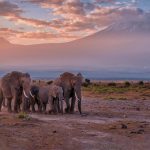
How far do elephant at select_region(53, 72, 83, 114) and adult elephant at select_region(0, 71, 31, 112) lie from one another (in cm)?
194

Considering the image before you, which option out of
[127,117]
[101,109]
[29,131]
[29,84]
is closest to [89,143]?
[29,131]

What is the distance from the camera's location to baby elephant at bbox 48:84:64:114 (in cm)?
2819

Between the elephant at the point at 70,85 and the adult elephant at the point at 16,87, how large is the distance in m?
1.94

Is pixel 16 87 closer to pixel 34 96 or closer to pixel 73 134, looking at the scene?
pixel 34 96

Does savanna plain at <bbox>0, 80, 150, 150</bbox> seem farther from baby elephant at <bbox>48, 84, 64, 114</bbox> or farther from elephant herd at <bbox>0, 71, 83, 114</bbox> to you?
elephant herd at <bbox>0, 71, 83, 114</bbox>

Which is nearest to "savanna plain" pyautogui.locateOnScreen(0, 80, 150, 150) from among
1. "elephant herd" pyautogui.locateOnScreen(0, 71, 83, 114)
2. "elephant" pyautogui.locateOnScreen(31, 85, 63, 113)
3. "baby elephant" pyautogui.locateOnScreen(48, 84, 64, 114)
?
"baby elephant" pyautogui.locateOnScreen(48, 84, 64, 114)

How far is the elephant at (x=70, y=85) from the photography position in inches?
1149

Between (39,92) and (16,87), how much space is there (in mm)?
1361

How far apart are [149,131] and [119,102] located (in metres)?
17.0

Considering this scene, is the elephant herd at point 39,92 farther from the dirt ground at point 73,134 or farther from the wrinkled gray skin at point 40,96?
the dirt ground at point 73,134

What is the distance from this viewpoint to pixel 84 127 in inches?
851

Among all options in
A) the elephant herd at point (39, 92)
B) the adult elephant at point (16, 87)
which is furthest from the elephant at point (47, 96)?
the adult elephant at point (16, 87)

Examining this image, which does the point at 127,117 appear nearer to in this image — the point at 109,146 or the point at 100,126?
the point at 100,126

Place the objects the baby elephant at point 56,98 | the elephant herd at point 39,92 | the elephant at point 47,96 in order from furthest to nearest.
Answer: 1. the elephant herd at point 39,92
2. the elephant at point 47,96
3. the baby elephant at point 56,98
